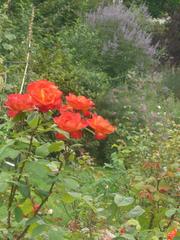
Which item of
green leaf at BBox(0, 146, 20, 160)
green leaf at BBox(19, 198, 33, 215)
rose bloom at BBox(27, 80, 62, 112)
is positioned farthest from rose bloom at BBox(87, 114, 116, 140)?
green leaf at BBox(19, 198, 33, 215)

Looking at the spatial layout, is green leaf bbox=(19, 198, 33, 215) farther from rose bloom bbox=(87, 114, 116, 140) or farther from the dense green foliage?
rose bloom bbox=(87, 114, 116, 140)

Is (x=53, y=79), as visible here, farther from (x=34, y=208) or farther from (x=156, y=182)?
(x=34, y=208)

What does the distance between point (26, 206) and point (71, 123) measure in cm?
43

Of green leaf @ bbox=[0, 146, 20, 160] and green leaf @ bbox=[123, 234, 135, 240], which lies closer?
green leaf @ bbox=[0, 146, 20, 160]

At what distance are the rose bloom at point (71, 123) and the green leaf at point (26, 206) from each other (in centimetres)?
37

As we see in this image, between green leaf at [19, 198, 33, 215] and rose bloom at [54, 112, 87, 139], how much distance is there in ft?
1.20

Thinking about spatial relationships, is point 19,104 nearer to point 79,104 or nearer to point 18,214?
point 79,104

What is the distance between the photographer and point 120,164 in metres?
5.54

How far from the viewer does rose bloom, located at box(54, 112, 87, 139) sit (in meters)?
2.36

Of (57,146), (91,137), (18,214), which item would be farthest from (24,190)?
(91,137)

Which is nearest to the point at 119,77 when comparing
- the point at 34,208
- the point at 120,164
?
the point at 120,164

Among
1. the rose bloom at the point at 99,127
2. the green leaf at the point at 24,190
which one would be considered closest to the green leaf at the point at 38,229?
the green leaf at the point at 24,190

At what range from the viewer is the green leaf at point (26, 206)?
2598 millimetres

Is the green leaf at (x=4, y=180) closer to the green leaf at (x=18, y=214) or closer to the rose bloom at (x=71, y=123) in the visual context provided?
the green leaf at (x=18, y=214)
